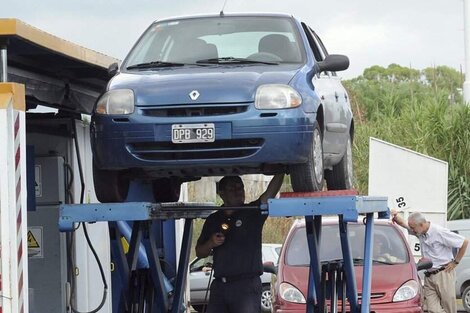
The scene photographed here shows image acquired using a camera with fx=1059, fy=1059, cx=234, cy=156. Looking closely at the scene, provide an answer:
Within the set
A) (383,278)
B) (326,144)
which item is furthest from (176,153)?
(383,278)

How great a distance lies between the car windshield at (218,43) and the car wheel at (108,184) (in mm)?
869

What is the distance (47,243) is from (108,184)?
1.37 metres

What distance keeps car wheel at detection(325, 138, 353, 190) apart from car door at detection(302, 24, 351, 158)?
0.21 meters

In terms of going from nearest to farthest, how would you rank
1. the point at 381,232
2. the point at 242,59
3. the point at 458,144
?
the point at 242,59 < the point at 381,232 < the point at 458,144

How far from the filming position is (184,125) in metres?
A: 6.81

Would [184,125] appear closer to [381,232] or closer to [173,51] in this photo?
[173,51]

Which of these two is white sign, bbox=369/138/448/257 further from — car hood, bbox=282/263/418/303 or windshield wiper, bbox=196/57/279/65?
windshield wiper, bbox=196/57/279/65

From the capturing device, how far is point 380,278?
11.7 meters

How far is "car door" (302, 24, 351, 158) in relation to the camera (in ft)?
25.6

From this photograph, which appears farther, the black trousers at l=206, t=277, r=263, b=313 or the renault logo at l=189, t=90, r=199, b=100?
the black trousers at l=206, t=277, r=263, b=313

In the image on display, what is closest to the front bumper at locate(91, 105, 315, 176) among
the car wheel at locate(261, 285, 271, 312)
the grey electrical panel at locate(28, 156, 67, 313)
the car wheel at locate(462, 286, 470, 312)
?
the grey electrical panel at locate(28, 156, 67, 313)

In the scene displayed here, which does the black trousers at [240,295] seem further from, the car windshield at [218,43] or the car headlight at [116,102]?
the car headlight at [116,102]

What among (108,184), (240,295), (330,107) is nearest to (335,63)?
(330,107)

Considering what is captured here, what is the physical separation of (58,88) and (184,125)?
185 cm
